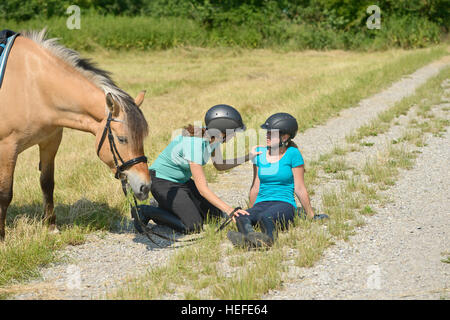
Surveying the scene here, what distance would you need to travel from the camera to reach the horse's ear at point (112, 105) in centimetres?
490

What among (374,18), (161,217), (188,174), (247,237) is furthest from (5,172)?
(374,18)

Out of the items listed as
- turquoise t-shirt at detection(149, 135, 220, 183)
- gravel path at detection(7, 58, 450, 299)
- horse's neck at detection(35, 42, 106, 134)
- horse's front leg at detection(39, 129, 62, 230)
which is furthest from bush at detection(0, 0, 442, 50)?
horse's neck at detection(35, 42, 106, 134)

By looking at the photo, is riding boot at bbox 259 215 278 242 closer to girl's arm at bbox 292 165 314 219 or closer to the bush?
girl's arm at bbox 292 165 314 219

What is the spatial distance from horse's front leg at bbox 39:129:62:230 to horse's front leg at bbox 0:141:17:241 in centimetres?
63

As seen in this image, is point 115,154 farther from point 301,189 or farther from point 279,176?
point 301,189

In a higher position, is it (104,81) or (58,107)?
(104,81)

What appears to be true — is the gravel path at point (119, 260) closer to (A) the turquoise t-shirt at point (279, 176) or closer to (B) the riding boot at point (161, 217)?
(B) the riding boot at point (161, 217)

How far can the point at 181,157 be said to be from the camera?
5.86m

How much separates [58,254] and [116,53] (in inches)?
997

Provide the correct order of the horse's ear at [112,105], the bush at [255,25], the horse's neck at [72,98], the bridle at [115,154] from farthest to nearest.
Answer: the bush at [255,25]
the horse's neck at [72,98]
the bridle at [115,154]
the horse's ear at [112,105]

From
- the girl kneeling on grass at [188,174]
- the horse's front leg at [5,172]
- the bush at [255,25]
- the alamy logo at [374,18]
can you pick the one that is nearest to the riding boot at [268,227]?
the girl kneeling on grass at [188,174]

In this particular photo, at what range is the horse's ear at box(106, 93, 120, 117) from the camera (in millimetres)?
4897

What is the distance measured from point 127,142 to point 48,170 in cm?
158

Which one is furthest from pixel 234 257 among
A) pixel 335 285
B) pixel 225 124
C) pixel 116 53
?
pixel 116 53
